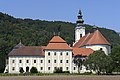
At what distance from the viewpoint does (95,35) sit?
381ft

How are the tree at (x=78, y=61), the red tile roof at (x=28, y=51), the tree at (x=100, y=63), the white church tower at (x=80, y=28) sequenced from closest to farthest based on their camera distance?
the tree at (x=100, y=63) → the red tile roof at (x=28, y=51) → the tree at (x=78, y=61) → the white church tower at (x=80, y=28)

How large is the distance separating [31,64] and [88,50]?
1787cm

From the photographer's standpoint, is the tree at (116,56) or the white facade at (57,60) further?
the white facade at (57,60)

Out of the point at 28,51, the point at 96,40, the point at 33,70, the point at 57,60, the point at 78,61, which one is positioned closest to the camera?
the point at 33,70

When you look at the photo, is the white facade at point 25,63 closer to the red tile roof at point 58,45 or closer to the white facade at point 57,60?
the white facade at point 57,60

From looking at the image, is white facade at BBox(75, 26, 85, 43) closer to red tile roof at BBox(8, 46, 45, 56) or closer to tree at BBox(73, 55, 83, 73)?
tree at BBox(73, 55, 83, 73)

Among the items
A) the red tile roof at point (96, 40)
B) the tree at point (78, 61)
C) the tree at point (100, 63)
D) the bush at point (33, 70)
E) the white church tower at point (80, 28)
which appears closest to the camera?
the tree at point (100, 63)

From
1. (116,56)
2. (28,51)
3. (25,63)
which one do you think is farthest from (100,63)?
(25,63)

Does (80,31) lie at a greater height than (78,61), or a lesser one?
greater

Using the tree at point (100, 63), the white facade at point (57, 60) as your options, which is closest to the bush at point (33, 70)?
the white facade at point (57, 60)

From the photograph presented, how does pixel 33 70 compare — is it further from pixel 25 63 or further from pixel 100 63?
pixel 100 63

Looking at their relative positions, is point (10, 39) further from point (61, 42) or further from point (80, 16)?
point (61, 42)

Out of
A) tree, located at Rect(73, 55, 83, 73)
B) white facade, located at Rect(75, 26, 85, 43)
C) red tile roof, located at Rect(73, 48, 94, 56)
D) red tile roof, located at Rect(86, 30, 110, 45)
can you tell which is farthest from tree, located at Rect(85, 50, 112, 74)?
white facade, located at Rect(75, 26, 85, 43)

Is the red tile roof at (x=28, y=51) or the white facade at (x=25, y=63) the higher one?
the red tile roof at (x=28, y=51)
